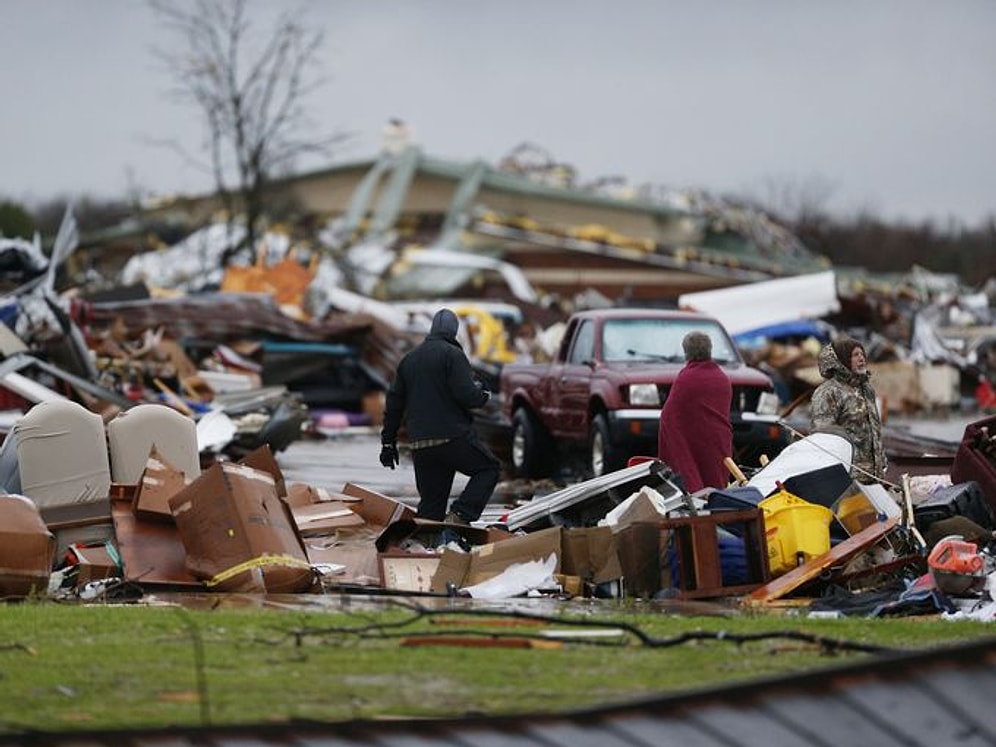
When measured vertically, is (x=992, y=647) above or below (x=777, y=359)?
above

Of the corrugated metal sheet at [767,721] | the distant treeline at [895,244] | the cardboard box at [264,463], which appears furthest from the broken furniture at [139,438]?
the distant treeline at [895,244]

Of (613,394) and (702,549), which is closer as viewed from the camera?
(702,549)

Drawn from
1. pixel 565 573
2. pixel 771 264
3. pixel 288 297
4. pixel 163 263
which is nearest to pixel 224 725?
pixel 565 573

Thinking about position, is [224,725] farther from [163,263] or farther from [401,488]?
[163,263]

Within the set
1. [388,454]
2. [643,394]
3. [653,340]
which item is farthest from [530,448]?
[388,454]

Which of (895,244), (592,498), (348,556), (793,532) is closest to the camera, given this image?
(793,532)

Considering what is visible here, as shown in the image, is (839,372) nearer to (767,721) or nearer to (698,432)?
(698,432)

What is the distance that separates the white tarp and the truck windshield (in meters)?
17.7

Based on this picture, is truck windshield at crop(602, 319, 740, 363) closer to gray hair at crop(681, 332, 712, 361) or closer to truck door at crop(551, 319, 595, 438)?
truck door at crop(551, 319, 595, 438)

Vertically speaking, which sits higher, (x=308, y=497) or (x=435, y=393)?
(x=435, y=393)

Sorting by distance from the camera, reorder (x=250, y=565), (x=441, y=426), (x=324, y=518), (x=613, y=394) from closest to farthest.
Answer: (x=250, y=565), (x=324, y=518), (x=441, y=426), (x=613, y=394)

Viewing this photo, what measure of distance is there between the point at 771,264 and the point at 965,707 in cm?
7525

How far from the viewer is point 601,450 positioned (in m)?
19.2

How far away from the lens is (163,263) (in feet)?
185
